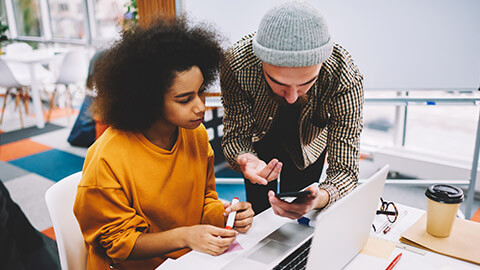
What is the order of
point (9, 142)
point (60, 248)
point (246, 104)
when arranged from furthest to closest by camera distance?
point (9, 142) < point (246, 104) < point (60, 248)

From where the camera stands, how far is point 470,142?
3262mm

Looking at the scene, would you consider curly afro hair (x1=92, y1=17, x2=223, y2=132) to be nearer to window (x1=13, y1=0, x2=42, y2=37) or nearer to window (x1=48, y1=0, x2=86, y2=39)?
window (x1=48, y1=0, x2=86, y2=39)

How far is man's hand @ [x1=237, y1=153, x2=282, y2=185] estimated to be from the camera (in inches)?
41.3

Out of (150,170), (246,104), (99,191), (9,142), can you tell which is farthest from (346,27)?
(9,142)

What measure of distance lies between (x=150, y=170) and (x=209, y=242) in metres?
0.26

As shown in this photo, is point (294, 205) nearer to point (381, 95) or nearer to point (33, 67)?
point (381, 95)

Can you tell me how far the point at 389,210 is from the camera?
3.75ft

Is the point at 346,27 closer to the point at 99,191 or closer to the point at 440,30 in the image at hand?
the point at 440,30

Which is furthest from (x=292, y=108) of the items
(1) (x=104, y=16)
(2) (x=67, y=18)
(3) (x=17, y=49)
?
(2) (x=67, y=18)

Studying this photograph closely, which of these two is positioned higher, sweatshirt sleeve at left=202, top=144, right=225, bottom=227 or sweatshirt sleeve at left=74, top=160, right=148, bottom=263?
sweatshirt sleeve at left=74, top=160, right=148, bottom=263

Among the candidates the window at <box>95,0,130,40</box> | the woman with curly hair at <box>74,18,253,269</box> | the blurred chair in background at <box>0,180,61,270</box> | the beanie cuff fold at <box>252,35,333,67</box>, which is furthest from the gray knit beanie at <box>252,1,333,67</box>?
the window at <box>95,0,130,40</box>

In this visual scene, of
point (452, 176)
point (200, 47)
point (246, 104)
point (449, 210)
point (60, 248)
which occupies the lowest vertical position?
point (452, 176)

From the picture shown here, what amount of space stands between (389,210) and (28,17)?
21.3 ft

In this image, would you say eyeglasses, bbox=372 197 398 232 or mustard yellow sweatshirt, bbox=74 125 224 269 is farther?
eyeglasses, bbox=372 197 398 232
